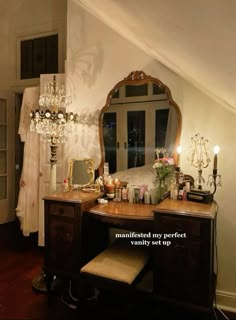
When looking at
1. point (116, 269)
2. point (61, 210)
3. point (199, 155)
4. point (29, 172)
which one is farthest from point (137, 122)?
point (29, 172)

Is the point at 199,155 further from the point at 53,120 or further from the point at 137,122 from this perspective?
the point at 53,120

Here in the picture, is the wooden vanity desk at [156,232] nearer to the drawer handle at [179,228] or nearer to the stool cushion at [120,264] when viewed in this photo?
the drawer handle at [179,228]

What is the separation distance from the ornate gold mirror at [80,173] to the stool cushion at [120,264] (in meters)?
0.74

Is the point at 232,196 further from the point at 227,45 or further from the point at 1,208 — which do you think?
the point at 1,208

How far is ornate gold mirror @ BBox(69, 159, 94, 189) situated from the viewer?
2627 mm

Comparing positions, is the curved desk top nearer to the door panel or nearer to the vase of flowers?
the vase of flowers

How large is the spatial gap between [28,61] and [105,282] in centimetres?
322

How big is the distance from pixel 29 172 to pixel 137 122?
1615 mm

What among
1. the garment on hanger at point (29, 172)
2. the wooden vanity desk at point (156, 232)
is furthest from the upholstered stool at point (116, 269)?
the garment on hanger at point (29, 172)

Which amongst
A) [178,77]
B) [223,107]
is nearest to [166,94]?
[178,77]

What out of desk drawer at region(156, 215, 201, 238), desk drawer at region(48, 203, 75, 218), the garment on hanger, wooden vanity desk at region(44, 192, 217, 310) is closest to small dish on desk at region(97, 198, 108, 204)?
wooden vanity desk at region(44, 192, 217, 310)

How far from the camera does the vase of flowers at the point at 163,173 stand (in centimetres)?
222

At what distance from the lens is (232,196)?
86.3 inches

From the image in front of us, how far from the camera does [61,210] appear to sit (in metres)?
2.17
